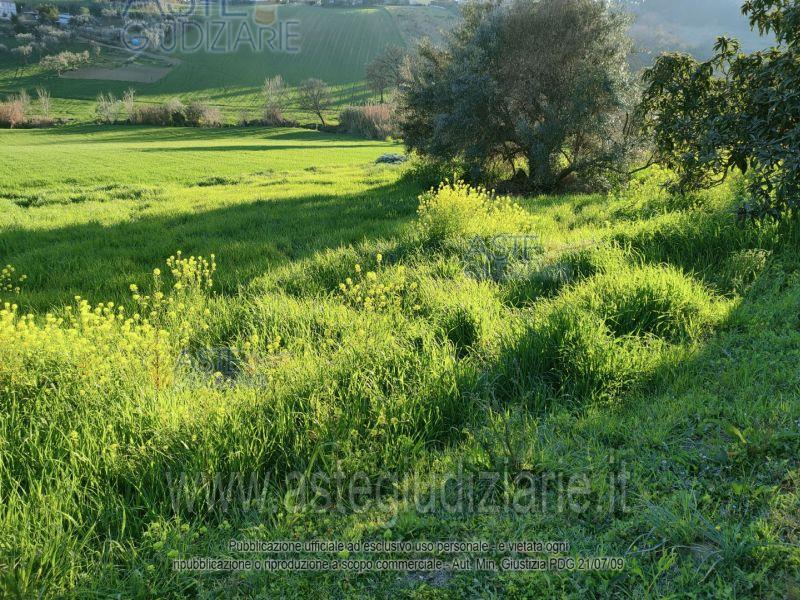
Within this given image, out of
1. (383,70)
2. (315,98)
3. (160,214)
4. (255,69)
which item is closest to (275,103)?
(315,98)

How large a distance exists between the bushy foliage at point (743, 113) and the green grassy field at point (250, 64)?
83225 millimetres

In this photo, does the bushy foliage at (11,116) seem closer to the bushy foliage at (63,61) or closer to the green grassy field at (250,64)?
the green grassy field at (250,64)

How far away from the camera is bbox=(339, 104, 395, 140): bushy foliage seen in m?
68.6

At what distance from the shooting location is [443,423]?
4.12m

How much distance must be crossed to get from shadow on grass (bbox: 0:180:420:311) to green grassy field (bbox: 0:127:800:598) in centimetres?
45

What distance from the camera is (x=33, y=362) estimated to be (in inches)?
173

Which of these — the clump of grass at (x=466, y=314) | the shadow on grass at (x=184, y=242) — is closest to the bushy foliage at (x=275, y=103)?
the shadow on grass at (x=184, y=242)

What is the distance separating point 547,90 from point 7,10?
18653cm

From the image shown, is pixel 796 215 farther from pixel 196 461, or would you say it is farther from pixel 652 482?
pixel 196 461

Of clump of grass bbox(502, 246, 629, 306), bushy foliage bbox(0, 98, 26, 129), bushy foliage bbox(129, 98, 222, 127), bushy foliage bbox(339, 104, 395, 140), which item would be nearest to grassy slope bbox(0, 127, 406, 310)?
clump of grass bbox(502, 246, 629, 306)

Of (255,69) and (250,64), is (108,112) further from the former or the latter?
(250,64)

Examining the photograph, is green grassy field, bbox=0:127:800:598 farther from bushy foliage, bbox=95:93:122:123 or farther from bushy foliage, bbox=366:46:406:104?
bushy foliage, bbox=366:46:406:104

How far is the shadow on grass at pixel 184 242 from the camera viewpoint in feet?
28.1

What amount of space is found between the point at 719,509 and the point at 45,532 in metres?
3.85
